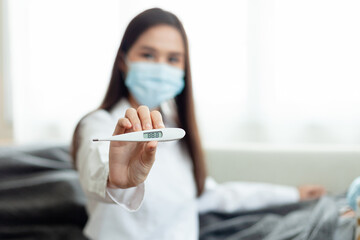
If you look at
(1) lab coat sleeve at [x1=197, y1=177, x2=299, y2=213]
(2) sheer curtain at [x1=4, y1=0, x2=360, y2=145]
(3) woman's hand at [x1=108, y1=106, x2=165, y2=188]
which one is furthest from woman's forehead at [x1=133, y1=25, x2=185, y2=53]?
(2) sheer curtain at [x1=4, y1=0, x2=360, y2=145]

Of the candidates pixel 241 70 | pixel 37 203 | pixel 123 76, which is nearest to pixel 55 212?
pixel 37 203

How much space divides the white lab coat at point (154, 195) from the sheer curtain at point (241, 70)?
34 centimetres

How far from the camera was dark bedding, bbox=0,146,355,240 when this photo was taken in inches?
31.4

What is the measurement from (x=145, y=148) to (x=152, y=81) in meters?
0.15

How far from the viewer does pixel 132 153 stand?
36cm

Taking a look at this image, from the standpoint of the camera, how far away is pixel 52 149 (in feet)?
3.34

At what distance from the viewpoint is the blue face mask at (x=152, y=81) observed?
46 centimetres

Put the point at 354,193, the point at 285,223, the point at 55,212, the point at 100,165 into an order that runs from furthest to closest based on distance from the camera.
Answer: the point at 55,212 → the point at 285,223 → the point at 354,193 → the point at 100,165

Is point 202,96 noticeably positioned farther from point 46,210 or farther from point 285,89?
point 46,210

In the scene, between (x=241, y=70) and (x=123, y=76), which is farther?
(x=241, y=70)

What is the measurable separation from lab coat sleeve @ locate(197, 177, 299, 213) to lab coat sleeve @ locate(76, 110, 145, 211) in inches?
17.6

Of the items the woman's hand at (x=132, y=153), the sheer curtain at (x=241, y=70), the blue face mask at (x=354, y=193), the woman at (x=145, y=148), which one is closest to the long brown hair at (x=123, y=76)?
the woman at (x=145, y=148)

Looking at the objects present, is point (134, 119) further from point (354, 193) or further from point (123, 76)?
point (354, 193)

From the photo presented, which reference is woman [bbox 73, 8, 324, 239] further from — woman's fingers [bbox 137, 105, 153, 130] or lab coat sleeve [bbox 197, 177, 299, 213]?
lab coat sleeve [bbox 197, 177, 299, 213]
